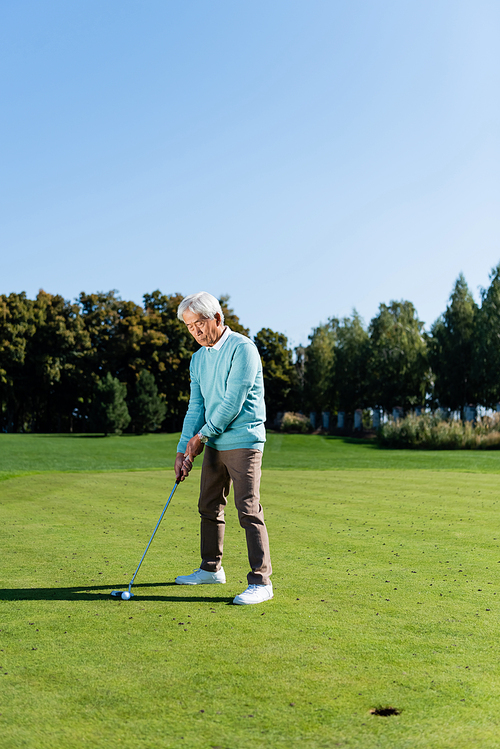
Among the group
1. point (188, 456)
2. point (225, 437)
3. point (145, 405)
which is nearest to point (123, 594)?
point (188, 456)

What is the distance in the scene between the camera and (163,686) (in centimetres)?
288

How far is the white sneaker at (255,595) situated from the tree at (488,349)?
43.3 m

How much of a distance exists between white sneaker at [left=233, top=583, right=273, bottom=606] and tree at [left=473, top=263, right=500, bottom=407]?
43.3m

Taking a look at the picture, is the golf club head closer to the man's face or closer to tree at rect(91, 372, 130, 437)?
the man's face

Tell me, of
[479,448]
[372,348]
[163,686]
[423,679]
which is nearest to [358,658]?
[423,679]

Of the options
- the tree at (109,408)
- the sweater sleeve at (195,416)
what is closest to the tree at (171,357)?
the tree at (109,408)

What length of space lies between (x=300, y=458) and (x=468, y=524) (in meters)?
16.1

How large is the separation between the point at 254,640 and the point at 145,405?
40960 mm

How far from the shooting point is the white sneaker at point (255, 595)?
4266 mm

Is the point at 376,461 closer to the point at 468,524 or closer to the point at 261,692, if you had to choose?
the point at 468,524

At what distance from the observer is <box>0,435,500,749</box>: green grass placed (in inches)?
98.1

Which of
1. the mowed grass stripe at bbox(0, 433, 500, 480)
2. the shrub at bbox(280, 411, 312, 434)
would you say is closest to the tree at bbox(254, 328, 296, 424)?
the shrub at bbox(280, 411, 312, 434)

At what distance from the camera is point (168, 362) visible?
167ft

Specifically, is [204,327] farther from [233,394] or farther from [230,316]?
[230,316]
